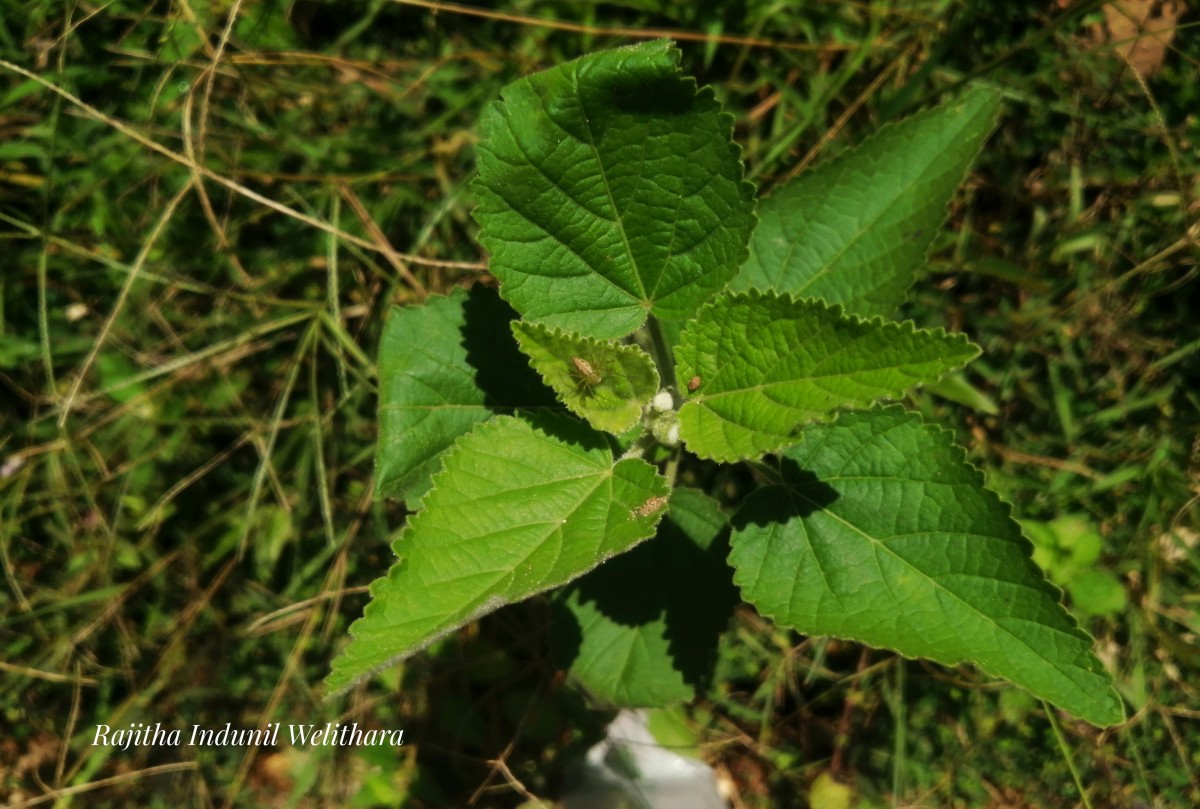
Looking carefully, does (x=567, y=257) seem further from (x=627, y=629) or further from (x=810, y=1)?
(x=810, y=1)

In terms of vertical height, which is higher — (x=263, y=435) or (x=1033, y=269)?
(x=1033, y=269)

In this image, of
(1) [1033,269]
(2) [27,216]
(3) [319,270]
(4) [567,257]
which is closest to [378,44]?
(3) [319,270]

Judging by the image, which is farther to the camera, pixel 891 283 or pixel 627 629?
pixel 627 629

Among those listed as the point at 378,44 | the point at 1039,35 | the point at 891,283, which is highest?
the point at 1039,35

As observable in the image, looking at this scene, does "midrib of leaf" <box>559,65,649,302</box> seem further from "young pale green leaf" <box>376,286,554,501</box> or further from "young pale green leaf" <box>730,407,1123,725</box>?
"young pale green leaf" <box>730,407,1123,725</box>

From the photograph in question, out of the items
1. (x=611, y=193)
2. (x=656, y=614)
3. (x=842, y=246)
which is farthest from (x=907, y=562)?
(x=611, y=193)

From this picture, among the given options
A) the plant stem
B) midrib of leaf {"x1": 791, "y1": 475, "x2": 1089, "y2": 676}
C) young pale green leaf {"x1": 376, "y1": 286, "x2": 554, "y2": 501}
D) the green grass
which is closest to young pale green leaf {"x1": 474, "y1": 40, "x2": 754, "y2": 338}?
the plant stem

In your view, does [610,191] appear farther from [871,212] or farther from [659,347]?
[871,212]
